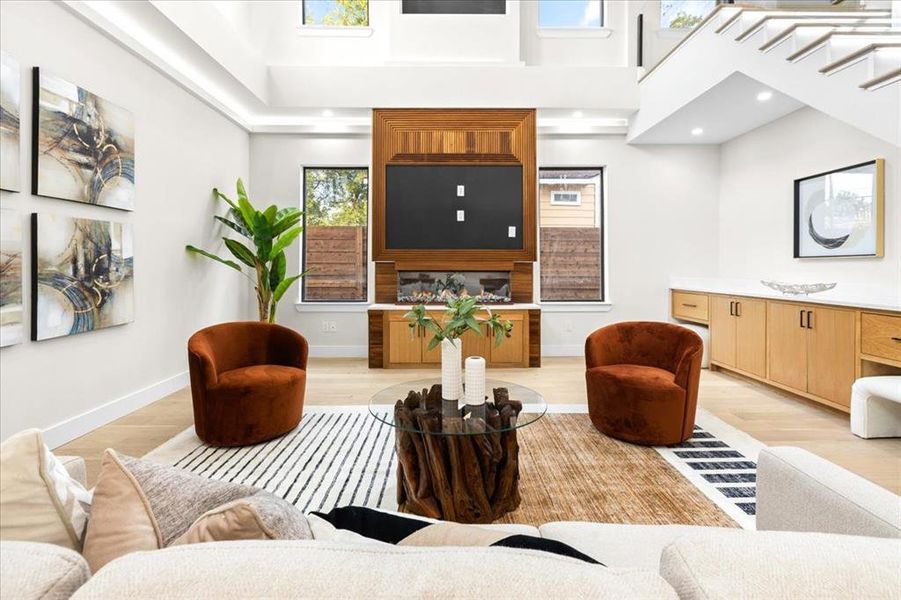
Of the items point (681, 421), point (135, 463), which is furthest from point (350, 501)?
point (681, 421)

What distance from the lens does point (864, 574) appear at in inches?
19.6

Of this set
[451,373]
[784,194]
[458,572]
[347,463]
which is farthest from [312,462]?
[784,194]

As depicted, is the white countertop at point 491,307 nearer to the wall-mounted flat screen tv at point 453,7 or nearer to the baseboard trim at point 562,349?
the baseboard trim at point 562,349

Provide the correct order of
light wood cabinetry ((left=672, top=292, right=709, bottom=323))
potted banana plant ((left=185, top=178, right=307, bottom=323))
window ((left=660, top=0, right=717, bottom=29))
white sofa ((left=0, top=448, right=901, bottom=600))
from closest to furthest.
A: white sofa ((left=0, top=448, right=901, bottom=600)), window ((left=660, top=0, right=717, bottom=29)), potted banana plant ((left=185, top=178, right=307, bottom=323)), light wood cabinetry ((left=672, top=292, right=709, bottom=323))

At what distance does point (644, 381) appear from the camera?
292 centimetres

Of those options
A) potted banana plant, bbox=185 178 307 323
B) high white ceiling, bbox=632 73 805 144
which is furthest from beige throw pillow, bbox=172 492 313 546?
high white ceiling, bbox=632 73 805 144

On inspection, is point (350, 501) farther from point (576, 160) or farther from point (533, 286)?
point (576, 160)

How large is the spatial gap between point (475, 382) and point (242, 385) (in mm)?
1566

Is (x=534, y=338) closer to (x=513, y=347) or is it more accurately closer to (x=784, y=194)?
(x=513, y=347)

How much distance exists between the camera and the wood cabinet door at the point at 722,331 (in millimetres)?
4676

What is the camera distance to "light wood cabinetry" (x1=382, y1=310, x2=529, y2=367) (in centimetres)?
519

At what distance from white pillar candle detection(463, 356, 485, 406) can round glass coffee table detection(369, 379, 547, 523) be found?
12 cm

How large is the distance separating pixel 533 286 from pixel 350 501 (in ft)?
13.1

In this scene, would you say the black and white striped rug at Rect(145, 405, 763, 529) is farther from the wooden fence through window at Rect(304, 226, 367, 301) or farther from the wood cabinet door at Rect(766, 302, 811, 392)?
the wooden fence through window at Rect(304, 226, 367, 301)
